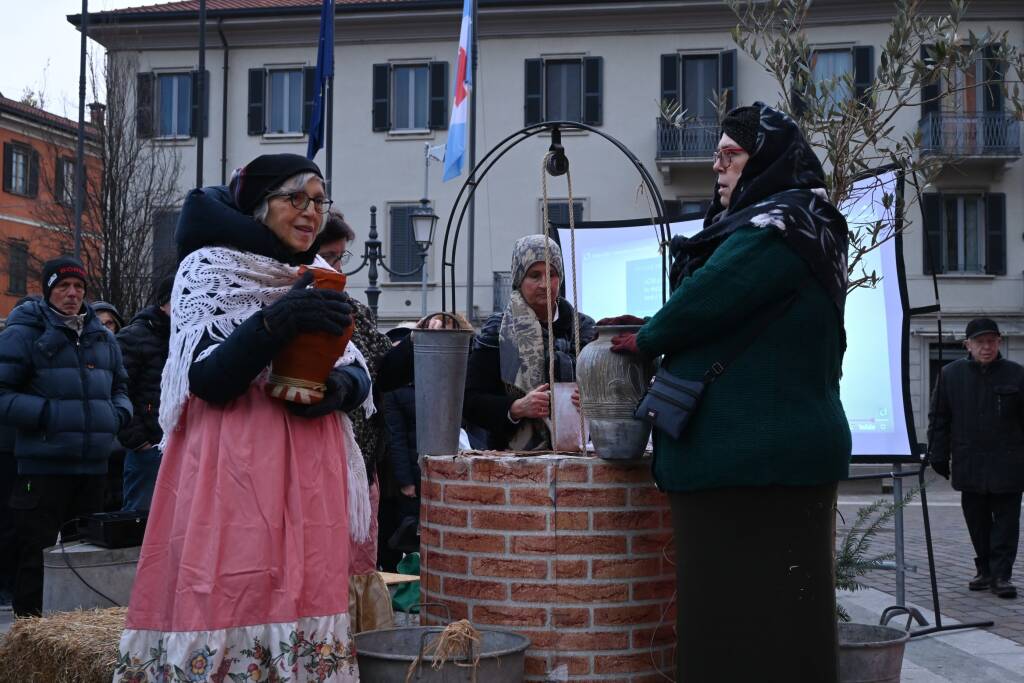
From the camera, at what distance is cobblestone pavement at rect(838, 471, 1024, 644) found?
22.9 feet

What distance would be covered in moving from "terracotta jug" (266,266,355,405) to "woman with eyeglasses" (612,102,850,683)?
86 cm

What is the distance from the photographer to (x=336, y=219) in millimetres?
4512

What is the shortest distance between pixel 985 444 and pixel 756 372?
20.2ft

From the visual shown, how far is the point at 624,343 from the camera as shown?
3.50 metres

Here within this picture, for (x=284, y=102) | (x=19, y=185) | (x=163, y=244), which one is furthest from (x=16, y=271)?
(x=284, y=102)

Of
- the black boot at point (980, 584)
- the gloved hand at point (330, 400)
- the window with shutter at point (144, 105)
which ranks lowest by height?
the black boot at point (980, 584)

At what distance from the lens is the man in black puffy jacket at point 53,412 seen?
19.5 feet

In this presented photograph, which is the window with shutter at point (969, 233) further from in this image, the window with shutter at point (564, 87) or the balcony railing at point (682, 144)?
the window with shutter at point (564, 87)

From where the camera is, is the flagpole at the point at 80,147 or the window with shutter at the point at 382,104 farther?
the window with shutter at the point at 382,104

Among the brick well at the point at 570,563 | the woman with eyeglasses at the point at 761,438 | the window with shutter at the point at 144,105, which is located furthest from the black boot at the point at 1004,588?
the window with shutter at the point at 144,105

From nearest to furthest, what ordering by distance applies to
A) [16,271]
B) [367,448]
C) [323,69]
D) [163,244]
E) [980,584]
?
[367,448] → [980,584] → [323,69] → [163,244] → [16,271]

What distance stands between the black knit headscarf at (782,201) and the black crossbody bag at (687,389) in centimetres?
14

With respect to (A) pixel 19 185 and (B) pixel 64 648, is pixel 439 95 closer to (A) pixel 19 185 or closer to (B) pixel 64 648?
(A) pixel 19 185

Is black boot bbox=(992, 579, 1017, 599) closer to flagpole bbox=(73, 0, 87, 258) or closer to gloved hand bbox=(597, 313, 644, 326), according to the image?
gloved hand bbox=(597, 313, 644, 326)
